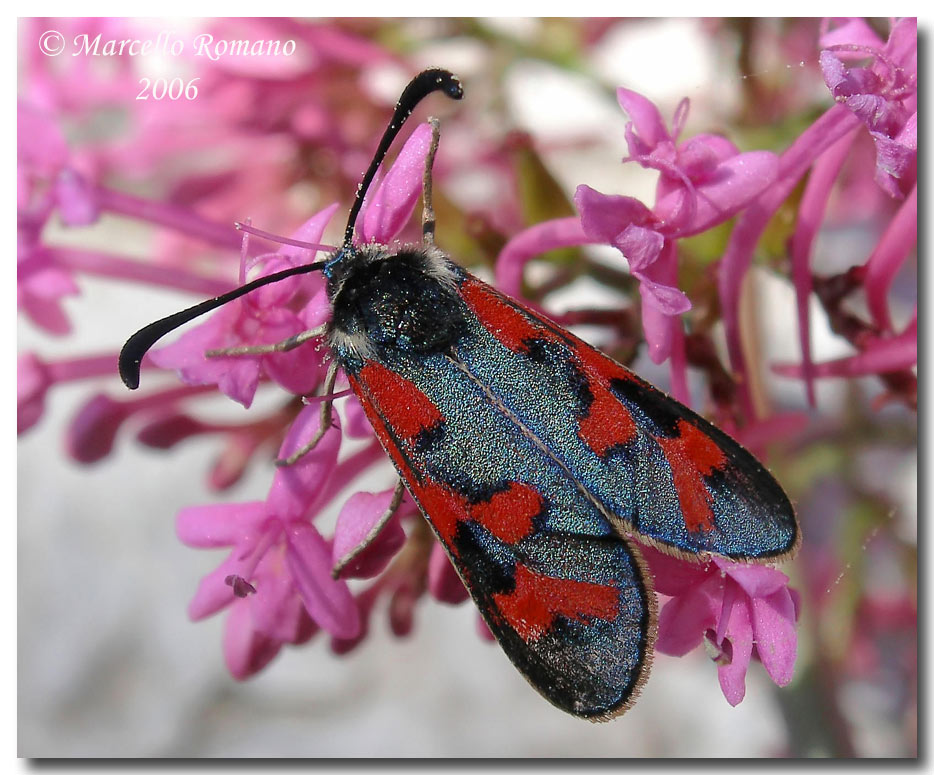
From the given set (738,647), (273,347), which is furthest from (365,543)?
(738,647)

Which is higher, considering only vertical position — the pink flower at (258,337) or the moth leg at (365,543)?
the pink flower at (258,337)

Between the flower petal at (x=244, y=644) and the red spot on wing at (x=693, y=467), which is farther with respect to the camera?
the flower petal at (x=244, y=644)

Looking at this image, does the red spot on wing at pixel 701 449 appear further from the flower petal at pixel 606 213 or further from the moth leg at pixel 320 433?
the moth leg at pixel 320 433

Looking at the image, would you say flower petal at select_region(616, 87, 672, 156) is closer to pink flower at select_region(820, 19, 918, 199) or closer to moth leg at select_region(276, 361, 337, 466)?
pink flower at select_region(820, 19, 918, 199)

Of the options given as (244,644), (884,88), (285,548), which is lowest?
(244,644)

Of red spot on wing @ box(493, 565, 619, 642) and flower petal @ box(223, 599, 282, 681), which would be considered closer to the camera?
red spot on wing @ box(493, 565, 619, 642)

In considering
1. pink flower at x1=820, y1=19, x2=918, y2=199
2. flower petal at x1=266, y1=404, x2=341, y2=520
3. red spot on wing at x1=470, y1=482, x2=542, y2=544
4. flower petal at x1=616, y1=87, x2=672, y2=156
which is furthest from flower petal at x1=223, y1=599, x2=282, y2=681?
pink flower at x1=820, y1=19, x2=918, y2=199

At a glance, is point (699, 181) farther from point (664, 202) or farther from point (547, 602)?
point (547, 602)

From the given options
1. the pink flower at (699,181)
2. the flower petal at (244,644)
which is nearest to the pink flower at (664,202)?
the pink flower at (699,181)

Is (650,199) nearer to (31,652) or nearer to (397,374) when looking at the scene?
(397,374)
